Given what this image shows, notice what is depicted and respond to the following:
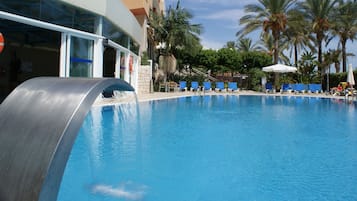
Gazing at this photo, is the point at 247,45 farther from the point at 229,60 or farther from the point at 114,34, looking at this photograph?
the point at 114,34

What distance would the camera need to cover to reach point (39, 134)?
1988mm

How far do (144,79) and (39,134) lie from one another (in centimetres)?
2045

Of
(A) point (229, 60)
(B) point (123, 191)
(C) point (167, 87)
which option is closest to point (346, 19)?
(A) point (229, 60)

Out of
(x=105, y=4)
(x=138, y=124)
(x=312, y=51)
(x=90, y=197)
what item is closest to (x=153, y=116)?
(x=138, y=124)

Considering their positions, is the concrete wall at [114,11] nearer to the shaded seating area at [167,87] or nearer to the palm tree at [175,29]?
the palm tree at [175,29]

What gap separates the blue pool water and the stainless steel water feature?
189cm

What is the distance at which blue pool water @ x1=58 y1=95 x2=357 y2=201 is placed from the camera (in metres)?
4.09

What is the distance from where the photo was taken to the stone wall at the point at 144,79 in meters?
21.5

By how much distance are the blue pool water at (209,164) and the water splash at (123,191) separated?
0.04 ft

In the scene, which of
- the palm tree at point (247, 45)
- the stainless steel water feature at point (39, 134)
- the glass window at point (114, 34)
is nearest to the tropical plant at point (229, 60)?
the palm tree at point (247, 45)

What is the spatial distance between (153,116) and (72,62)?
432 cm

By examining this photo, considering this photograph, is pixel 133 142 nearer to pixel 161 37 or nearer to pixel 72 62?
pixel 72 62

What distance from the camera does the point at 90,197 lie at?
12.5 ft

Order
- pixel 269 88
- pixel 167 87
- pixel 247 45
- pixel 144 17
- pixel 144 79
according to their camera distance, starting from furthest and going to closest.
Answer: pixel 247 45
pixel 269 88
pixel 167 87
pixel 144 17
pixel 144 79
